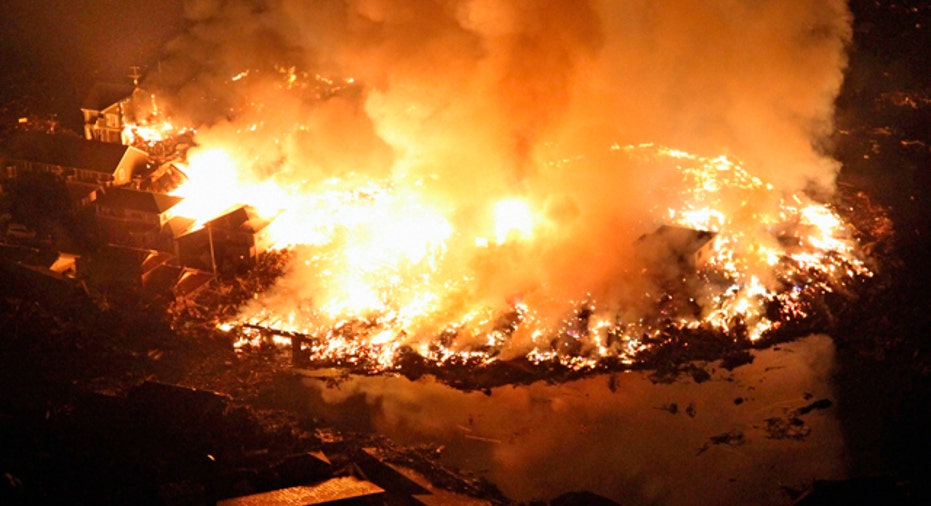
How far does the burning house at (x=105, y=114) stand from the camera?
24484mm

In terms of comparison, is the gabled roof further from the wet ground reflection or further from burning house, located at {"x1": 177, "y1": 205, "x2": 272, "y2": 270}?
the wet ground reflection

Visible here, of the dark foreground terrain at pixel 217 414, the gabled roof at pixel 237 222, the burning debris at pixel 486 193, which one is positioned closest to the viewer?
the dark foreground terrain at pixel 217 414

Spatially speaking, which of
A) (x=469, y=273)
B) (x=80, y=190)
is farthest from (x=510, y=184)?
(x=80, y=190)

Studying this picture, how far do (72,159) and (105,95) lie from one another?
3394mm

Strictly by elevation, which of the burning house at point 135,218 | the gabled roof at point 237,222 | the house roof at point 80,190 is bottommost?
the gabled roof at point 237,222

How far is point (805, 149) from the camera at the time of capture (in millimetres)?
24500

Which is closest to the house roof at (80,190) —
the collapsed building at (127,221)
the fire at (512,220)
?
the collapsed building at (127,221)

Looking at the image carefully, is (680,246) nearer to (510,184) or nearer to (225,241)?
(510,184)

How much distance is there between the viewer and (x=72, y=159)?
22281 millimetres

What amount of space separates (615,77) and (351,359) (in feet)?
41.0

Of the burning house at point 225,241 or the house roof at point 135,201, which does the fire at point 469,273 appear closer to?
the burning house at point 225,241

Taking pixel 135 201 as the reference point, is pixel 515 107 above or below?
above

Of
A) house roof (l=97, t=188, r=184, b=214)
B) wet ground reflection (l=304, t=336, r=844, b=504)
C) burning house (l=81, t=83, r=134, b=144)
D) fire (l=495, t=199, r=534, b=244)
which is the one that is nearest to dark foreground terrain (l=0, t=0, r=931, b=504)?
wet ground reflection (l=304, t=336, r=844, b=504)

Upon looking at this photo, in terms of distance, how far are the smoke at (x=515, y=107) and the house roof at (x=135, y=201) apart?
328 centimetres
